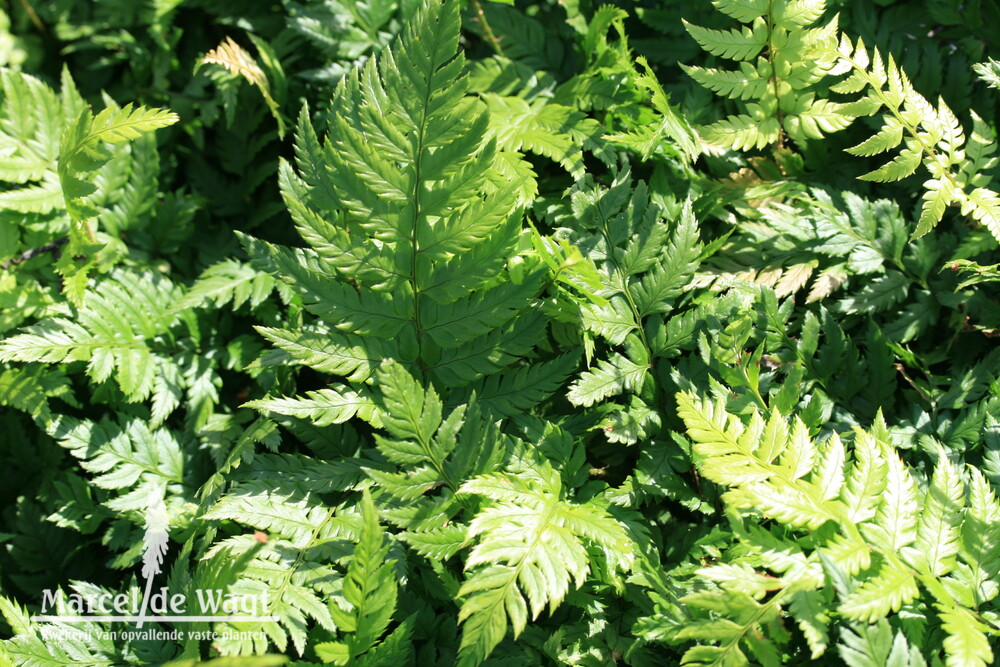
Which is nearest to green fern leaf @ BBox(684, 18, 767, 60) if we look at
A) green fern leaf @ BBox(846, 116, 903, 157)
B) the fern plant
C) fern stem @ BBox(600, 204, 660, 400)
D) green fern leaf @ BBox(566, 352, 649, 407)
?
green fern leaf @ BBox(846, 116, 903, 157)

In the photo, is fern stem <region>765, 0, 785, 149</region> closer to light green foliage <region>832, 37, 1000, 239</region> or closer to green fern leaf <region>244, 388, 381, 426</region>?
light green foliage <region>832, 37, 1000, 239</region>

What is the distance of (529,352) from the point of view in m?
2.09

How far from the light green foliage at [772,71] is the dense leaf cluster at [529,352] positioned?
11mm

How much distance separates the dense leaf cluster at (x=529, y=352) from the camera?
69.2 inches

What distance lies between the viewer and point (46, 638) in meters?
2.03

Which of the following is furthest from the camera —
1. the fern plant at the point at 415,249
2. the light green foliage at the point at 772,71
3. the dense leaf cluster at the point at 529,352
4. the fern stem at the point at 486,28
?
the fern stem at the point at 486,28

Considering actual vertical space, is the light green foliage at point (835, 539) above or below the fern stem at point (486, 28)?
below

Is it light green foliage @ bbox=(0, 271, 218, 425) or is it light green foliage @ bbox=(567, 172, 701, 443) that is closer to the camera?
light green foliage @ bbox=(567, 172, 701, 443)

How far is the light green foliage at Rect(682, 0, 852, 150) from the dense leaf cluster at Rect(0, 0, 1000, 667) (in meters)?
0.01

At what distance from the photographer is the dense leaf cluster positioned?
1.76 metres

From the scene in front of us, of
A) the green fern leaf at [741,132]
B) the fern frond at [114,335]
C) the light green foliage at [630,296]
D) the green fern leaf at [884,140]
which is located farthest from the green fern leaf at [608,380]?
the fern frond at [114,335]

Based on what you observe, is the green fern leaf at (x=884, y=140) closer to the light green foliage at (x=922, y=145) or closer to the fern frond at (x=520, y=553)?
the light green foliage at (x=922, y=145)

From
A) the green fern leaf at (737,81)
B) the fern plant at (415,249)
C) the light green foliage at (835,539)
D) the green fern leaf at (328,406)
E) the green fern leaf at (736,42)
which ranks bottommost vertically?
the light green foliage at (835,539)

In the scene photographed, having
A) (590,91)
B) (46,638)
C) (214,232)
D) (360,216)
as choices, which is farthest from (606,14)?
(46,638)
